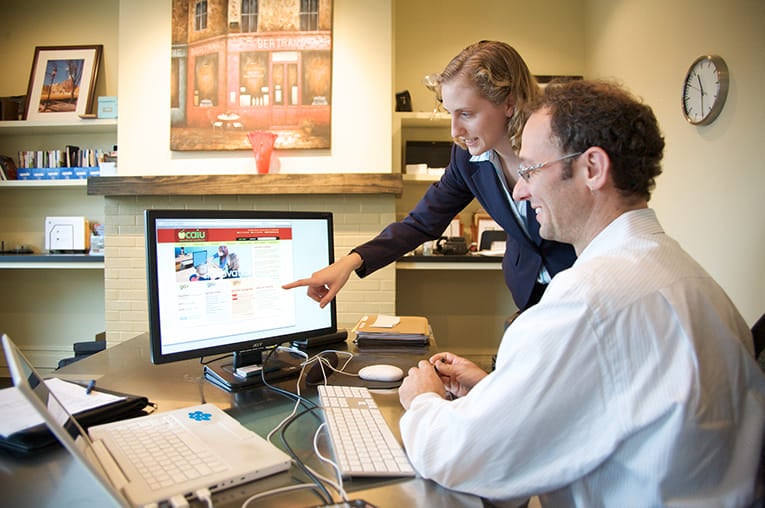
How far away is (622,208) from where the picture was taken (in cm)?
88

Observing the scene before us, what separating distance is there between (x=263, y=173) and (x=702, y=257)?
2.56 metres

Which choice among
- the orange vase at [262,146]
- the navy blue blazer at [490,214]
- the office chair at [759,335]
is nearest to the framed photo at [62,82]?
the orange vase at [262,146]

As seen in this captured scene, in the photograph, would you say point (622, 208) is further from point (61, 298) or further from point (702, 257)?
point (61, 298)

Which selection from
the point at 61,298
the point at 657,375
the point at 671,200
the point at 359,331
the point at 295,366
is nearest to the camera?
the point at 657,375

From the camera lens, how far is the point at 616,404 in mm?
672

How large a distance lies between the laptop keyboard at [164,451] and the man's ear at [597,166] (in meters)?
0.77

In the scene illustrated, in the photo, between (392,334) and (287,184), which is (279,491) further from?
(287,184)

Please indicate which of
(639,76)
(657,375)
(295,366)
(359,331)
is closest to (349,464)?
(657,375)

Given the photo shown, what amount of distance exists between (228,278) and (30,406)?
17.6 inches

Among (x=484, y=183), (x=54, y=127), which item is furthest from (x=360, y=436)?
(x=54, y=127)

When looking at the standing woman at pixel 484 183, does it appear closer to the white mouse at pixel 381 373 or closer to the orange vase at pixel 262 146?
the white mouse at pixel 381 373

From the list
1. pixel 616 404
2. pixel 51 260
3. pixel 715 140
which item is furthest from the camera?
pixel 51 260

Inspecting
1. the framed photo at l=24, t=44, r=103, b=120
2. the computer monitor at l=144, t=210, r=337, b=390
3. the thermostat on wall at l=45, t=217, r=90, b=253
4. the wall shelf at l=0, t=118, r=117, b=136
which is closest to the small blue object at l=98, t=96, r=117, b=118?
the wall shelf at l=0, t=118, r=117, b=136

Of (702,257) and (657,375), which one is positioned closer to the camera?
(657,375)
